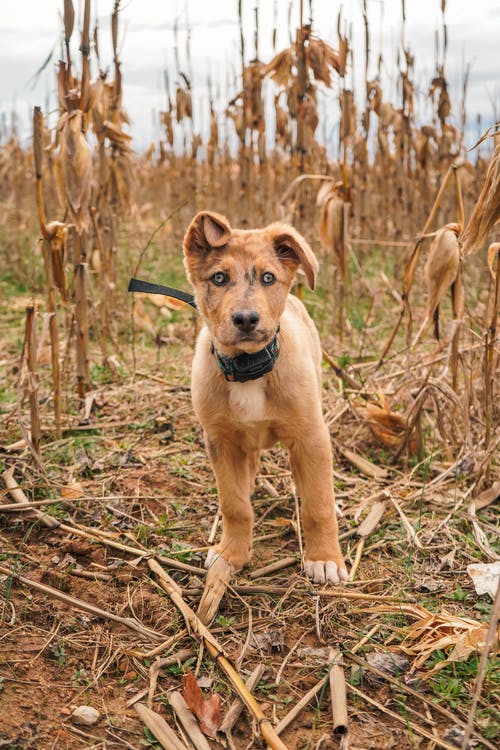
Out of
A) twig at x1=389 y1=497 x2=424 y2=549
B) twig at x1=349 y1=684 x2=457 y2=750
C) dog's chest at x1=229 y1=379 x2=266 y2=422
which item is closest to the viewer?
twig at x1=349 y1=684 x2=457 y2=750

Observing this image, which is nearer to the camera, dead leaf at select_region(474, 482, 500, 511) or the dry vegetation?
the dry vegetation

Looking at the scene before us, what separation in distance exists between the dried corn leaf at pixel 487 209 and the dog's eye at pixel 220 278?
3.15 ft

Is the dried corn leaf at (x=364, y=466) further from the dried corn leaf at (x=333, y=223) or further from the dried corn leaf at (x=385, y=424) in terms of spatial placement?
the dried corn leaf at (x=333, y=223)

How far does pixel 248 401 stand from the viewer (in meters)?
3.00

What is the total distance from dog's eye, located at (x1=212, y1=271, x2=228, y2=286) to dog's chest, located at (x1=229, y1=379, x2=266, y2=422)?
1.49ft

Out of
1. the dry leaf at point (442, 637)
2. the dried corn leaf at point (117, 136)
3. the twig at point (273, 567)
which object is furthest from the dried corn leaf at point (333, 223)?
the dry leaf at point (442, 637)

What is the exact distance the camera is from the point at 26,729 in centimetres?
219

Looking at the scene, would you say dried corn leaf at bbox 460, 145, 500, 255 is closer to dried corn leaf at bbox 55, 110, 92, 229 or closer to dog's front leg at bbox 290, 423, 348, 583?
dog's front leg at bbox 290, 423, 348, 583

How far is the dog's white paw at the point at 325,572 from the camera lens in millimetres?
3094

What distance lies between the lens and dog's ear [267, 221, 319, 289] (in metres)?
2.95

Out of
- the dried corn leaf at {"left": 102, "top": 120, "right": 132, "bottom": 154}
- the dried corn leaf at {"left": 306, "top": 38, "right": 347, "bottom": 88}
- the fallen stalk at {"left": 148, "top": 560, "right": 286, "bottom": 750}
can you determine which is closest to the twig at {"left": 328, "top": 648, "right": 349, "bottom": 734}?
the fallen stalk at {"left": 148, "top": 560, "right": 286, "bottom": 750}

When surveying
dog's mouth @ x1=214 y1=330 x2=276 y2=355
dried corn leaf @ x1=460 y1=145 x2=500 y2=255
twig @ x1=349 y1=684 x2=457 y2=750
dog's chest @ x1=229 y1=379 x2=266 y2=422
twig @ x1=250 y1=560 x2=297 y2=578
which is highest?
dried corn leaf @ x1=460 y1=145 x2=500 y2=255

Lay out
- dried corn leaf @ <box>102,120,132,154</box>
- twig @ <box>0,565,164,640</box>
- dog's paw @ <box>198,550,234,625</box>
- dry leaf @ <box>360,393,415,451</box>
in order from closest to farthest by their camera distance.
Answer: twig @ <box>0,565,164,640</box>, dog's paw @ <box>198,550,234,625</box>, dry leaf @ <box>360,393,415,451</box>, dried corn leaf @ <box>102,120,132,154</box>

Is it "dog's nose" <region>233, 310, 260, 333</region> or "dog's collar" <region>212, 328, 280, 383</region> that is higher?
"dog's nose" <region>233, 310, 260, 333</region>
